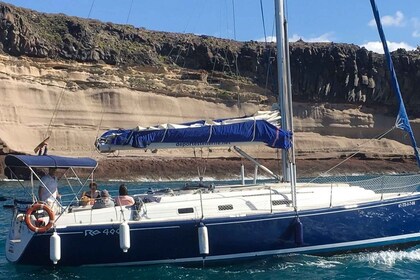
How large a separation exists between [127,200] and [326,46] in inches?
2514

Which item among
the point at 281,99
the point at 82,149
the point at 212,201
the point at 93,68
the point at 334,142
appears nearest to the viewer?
the point at 212,201

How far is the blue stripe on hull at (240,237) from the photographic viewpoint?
45.3 ft

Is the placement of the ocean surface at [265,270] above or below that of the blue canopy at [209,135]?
below

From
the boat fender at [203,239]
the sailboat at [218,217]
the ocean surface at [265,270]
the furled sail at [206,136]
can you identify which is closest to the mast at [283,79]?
the sailboat at [218,217]

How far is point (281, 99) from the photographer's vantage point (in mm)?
16281

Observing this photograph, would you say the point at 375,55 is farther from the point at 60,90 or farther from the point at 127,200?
the point at 127,200

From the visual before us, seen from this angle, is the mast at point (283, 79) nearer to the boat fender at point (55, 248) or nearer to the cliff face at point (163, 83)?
the boat fender at point (55, 248)

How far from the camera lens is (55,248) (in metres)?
13.4

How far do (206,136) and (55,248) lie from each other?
4361mm

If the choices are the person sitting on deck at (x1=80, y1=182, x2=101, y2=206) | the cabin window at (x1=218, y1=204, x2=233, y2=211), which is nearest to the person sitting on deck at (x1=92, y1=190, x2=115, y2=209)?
the person sitting on deck at (x1=80, y1=182, x2=101, y2=206)

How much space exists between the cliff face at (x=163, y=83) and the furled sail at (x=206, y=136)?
117ft

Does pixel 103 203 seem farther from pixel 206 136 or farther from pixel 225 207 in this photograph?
pixel 206 136

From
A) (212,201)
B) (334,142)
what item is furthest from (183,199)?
(334,142)

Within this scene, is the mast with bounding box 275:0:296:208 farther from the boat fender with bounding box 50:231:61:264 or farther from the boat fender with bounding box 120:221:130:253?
the boat fender with bounding box 50:231:61:264
